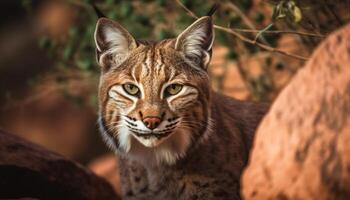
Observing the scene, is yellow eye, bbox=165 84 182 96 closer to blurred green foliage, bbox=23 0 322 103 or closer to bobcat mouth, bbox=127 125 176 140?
bobcat mouth, bbox=127 125 176 140

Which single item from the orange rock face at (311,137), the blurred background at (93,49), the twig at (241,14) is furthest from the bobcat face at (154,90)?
the twig at (241,14)

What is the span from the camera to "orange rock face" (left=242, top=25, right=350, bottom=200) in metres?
3.37

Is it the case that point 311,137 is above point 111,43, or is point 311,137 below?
above

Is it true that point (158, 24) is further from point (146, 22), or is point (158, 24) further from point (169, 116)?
point (169, 116)

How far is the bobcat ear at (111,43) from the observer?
492 centimetres

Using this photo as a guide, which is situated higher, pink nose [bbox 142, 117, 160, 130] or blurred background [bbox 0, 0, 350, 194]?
pink nose [bbox 142, 117, 160, 130]

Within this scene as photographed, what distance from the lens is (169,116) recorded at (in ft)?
15.1

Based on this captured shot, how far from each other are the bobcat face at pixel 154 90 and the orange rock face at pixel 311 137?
1007 millimetres

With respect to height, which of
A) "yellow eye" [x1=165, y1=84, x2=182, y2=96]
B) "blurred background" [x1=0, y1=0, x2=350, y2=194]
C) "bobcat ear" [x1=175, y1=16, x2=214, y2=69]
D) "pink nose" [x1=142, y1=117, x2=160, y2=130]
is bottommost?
"blurred background" [x1=0, y1=0, x2=350, y2=194]

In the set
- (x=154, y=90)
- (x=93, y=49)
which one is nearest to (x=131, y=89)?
(x=154, y=90)

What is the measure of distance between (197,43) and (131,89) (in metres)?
0.55

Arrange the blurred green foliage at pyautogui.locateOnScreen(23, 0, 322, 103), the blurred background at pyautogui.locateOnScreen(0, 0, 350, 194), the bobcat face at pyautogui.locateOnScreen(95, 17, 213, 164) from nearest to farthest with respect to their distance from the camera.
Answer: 1. the bobcat face at pyautogui.locateOnScreen(95, 17, 213, 164)
2. the blurred background at pyautogui.locateOnScreen(0, 0, 350, 194)
3. the blurred green foliage at pyautogui.locateOnScreen(23, 0, 322, 103)

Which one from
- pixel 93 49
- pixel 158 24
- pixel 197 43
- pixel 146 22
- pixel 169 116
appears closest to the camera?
pixel 169 116

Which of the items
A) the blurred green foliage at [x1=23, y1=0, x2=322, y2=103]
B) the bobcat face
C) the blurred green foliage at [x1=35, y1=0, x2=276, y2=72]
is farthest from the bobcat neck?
the blurred green foliage at [x1=35, y1=0, x2=276, y2=72]
